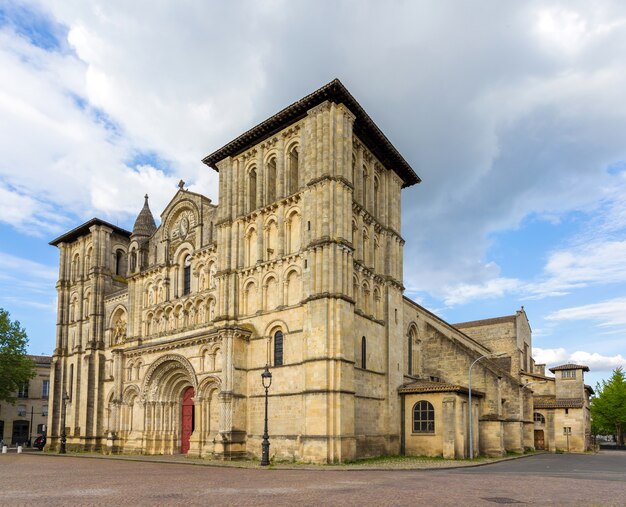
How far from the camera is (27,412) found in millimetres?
67500

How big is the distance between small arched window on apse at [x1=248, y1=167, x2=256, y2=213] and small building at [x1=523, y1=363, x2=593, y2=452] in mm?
34810

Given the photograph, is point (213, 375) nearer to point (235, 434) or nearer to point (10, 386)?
point (235, 434)

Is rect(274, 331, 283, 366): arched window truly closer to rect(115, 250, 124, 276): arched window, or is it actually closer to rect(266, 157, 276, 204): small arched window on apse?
rect(266, 157, 276, 204): small arched window on apse

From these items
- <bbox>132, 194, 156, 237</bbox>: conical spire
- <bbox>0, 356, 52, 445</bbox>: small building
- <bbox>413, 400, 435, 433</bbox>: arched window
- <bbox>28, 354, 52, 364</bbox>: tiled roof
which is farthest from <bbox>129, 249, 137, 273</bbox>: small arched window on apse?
<bbox>28, 354, 52, 364</bbox>: tiled roof

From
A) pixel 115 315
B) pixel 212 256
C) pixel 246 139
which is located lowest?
pixel 115 315

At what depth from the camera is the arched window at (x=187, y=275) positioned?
40.7m

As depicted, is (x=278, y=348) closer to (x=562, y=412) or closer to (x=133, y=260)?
(x=133, y=260)

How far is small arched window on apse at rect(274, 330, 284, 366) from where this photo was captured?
3228cm

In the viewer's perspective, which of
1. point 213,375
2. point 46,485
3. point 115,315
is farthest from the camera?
point 115,315

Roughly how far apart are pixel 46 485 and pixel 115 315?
29076 millimetres

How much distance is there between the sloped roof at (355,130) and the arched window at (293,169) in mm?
1777

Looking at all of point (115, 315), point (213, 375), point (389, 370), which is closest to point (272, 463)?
point (213, 375)

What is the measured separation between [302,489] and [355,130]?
24.0 meters

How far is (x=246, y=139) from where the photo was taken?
37.2 m
